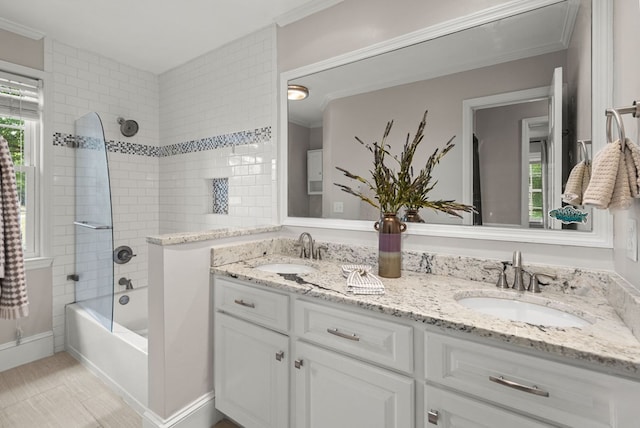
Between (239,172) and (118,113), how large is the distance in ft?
4.77

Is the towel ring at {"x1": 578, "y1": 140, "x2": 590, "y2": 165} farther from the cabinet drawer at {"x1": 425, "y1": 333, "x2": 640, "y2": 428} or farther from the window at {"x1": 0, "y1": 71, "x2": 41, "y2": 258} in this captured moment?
the window at {"x1": 0, "y1": 71, "x2": 41, "y2": 258}

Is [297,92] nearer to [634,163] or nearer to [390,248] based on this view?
[390,248]

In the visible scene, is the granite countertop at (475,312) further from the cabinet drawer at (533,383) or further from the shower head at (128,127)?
the shower head at (128,127)

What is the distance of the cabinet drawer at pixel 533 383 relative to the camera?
0.83 m

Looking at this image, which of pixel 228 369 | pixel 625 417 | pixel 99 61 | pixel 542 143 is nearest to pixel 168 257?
pixel 228 369

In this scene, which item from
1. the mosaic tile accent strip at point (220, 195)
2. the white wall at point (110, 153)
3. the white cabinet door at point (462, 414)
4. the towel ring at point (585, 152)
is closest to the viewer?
the white cabinet door at point (462, 414)

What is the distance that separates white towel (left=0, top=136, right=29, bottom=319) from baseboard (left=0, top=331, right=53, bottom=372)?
1605 millimetres

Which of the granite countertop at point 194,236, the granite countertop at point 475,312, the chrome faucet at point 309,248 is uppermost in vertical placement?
the granite countertop at point 194,236

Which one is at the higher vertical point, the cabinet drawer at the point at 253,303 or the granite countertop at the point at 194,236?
the granite countertop at the point at 194,236

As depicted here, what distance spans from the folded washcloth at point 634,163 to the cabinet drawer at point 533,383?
514mm

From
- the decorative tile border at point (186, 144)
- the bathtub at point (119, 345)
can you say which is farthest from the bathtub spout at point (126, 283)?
the decorative tile border at point (186, 144)

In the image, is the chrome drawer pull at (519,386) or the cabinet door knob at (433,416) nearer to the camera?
the chrome drawer pull at (519,386)

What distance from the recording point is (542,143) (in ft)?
4.72

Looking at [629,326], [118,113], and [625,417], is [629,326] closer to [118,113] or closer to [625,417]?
[625,417]
